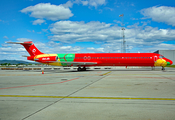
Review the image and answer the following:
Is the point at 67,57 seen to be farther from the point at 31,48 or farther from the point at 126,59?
the point at 126,59

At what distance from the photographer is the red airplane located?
30.3 metres

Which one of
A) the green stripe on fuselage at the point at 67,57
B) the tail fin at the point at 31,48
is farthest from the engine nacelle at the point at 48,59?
the tail fin at the point at 31,48

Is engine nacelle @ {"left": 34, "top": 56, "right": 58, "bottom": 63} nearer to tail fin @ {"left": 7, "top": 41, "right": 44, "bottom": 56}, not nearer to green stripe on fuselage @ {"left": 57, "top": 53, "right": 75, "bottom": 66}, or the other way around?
green stripe on fuselage @ {"left": 57, "top": 53, "right": 75, "bottom": 66}

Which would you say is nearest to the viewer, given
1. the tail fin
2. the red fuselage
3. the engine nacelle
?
the red fuselage

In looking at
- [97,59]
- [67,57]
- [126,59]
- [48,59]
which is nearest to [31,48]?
[48,59]

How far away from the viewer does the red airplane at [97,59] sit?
99.3ft

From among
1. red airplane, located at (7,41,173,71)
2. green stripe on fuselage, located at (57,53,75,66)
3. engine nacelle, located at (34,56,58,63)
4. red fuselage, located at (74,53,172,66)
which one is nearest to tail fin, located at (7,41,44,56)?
red airplane, located at (7,41,173,71)

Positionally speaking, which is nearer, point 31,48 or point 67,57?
point 67,57

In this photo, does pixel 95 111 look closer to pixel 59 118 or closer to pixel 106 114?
pixel 106 114

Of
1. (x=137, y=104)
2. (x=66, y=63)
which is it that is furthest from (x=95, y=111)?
(x=66, y=63)

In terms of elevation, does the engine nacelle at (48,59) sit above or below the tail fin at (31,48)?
below

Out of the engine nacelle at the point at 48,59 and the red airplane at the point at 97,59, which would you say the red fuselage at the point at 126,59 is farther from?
the engine nacelle at the point at 48,59

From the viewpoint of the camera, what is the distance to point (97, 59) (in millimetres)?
32031

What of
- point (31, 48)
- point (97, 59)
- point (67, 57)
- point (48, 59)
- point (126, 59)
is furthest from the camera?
point (31, 48)
